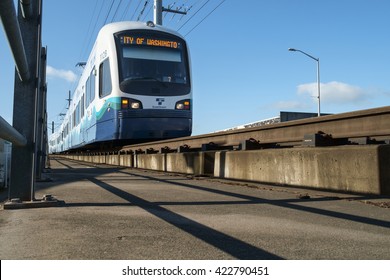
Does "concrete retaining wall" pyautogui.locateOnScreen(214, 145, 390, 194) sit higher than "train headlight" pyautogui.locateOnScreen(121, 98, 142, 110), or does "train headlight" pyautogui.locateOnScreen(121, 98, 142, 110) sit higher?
"train headlight" pyautogui.locateOnScreen(121, 98, 142, 110)

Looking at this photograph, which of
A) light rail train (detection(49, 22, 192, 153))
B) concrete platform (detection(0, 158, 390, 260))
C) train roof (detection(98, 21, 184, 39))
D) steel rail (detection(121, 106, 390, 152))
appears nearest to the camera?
concrete platform (detection(0, 158, 390, 260))

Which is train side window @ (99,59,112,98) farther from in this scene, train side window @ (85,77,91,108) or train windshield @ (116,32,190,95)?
train side window @ (85,77,91,108)

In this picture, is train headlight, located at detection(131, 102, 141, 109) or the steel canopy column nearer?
the steel canopy column

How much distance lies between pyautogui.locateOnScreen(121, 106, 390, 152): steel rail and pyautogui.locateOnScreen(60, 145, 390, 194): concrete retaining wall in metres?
0.43

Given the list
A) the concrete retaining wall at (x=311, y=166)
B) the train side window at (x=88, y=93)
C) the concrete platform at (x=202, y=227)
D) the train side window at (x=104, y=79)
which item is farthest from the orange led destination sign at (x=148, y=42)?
the concrete platform at (x=202, y=227)

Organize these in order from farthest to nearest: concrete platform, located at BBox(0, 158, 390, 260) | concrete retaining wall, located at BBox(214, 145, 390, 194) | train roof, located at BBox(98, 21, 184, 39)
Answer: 1. train roof, located at BBox(98, 21, 184, 39)
2. concrete retaining wall, located at BBox(214, 145, 390, 194)
3. concrete platform, located at BBox(0, 158, 390, 260)

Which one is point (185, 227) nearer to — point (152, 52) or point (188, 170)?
point (188, 170)

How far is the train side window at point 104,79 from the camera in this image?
12823mm

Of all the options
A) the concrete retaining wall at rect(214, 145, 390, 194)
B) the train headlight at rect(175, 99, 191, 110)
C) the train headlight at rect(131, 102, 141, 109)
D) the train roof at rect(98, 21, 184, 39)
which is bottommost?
the concrete retaining wall at rect(214, 145, 390, 194)

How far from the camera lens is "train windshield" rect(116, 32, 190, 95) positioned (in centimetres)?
1260

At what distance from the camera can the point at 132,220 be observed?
389 centimetres

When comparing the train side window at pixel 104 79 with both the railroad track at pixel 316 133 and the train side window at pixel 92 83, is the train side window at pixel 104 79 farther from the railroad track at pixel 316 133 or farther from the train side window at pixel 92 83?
the railroad track at pixel 316 133

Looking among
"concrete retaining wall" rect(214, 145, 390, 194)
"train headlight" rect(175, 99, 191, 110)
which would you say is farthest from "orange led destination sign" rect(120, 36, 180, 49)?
"concrete retaining wall" rect(214, 145, 390, 194)

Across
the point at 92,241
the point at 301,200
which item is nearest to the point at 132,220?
the point at 92,241
